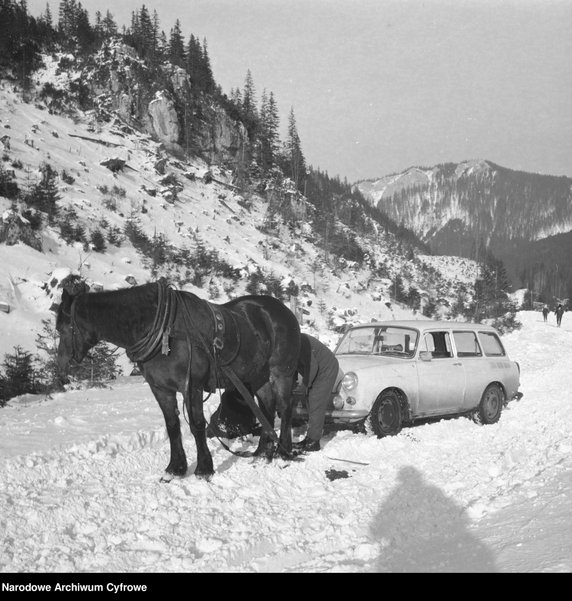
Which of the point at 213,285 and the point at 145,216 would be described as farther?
the point at 145,216

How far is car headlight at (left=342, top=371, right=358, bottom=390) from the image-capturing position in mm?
6445

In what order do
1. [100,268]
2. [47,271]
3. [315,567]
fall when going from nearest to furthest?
[315,567]
[47,271]
[100,268]

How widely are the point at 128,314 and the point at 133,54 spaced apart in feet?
151

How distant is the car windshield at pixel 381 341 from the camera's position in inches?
293

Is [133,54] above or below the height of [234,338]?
above

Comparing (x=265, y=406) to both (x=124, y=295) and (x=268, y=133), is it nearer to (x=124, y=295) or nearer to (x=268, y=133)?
(x=124, y=295)

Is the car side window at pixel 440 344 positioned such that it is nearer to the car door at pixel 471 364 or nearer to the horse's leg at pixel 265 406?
the car door at pixel 471 364

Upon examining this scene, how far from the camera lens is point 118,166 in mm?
30531

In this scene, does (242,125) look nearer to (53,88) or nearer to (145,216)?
(53,88)

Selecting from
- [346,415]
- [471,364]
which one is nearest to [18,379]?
[346,415]

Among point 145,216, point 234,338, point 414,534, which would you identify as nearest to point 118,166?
point 145,216

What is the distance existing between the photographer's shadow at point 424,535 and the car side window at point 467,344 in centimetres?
365

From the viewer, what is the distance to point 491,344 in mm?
8422

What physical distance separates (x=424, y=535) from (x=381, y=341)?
424 centimetres
